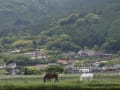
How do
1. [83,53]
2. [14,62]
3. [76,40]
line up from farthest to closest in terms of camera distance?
[76,40] < [83,53] < [14,62]

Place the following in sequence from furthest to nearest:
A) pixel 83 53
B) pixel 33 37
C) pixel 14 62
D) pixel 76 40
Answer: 1. pixel 33 37
2. pixel 76 40
3. pixel 83 53
4. pixel 14 62

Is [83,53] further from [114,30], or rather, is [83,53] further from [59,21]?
[59,21]

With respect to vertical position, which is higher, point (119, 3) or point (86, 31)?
point (119, 3)

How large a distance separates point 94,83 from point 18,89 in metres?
6.12

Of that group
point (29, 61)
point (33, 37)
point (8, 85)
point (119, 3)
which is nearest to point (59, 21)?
point (33, 37)

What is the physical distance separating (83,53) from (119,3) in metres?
48.7

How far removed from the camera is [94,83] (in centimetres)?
3569

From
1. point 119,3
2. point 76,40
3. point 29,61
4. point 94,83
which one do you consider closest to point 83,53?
point 76,40

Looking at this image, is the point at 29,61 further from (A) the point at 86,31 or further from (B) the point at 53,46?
(A) the point at 86,31

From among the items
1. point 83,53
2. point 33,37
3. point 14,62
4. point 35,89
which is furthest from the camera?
point 33,37

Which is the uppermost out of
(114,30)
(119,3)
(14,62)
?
(119,3)

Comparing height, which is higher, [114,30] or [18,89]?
[114,30]

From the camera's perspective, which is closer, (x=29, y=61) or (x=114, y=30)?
(x=29, y=61)

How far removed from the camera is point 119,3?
178 m
